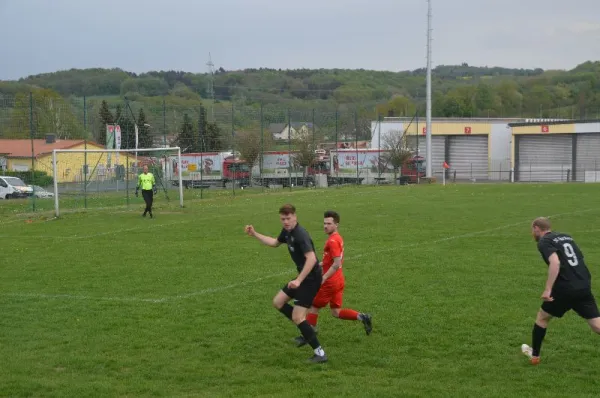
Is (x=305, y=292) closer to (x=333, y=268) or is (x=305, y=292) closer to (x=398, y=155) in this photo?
(x=333, y=268)

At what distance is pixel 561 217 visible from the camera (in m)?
25.7

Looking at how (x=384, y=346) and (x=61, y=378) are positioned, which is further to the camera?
(x=384, y=346)

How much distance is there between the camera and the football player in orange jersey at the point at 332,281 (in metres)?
9.68

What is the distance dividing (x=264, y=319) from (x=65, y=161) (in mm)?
25837

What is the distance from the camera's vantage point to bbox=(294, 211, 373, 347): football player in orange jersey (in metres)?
9.68

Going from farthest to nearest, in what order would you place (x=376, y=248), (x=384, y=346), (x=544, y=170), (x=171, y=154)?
(x=544, y=170) < (x=171, y=154) < (x=376, y=248) < (x=384, y=346)

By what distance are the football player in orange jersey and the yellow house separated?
25.2m

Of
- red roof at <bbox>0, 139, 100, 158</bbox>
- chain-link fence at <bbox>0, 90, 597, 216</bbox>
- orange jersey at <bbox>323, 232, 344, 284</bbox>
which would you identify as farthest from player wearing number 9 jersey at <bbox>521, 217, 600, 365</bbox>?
red roof at <bbox>0, 139, 100, 158</bbox>

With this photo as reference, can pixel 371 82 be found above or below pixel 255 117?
above

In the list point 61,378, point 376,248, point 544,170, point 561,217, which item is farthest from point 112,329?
point 544,170

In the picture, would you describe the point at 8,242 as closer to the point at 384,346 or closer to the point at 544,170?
the point at 384,346

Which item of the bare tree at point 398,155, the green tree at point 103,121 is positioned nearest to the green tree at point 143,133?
the green tree at point 103,121

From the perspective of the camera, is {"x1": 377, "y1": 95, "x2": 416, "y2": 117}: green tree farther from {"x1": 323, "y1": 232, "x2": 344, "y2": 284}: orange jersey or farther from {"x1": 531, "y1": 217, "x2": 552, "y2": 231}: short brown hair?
{"x1": 531, "y1": 217, "x2": 552, "y2": 231}: short brown hair

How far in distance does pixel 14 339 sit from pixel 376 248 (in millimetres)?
10296
